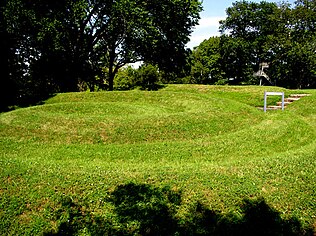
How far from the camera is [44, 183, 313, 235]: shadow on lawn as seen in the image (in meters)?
6.09

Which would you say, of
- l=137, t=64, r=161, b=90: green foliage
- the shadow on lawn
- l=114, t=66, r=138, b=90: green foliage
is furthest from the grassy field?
l=114, t=66, r=138, b=90: green foliage

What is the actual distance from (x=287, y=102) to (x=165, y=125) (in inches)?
408

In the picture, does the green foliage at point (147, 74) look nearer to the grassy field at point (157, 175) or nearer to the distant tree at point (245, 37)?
the distant tree at point (245, 37)

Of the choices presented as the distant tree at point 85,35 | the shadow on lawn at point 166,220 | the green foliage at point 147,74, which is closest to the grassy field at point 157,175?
the shadow on lawn at point 166,220

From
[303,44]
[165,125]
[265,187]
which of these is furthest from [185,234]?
[303,44]

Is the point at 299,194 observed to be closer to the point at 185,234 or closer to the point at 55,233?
the point at 185,234

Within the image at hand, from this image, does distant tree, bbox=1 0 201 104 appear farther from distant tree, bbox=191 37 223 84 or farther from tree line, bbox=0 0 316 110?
distant tree, bbox=191 37 223 84

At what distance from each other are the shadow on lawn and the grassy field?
2 centimetres

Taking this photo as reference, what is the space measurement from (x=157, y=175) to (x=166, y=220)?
1.61 meters

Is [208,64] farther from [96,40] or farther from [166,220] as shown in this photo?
[166,220]

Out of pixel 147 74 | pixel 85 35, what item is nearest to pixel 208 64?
pixel 147 74

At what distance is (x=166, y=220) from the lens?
6.32m

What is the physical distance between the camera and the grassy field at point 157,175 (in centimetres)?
633

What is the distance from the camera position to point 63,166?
823 cm
